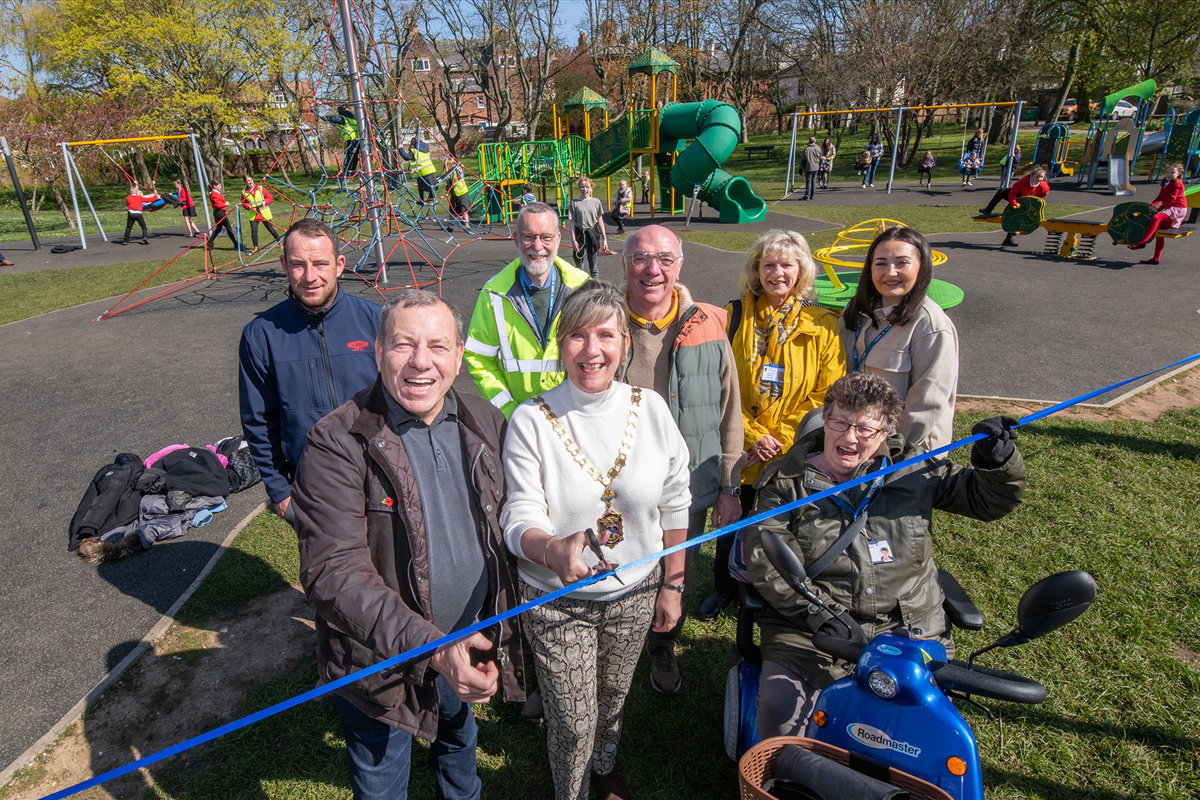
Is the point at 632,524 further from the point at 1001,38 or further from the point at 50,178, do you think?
the point at 1001,38

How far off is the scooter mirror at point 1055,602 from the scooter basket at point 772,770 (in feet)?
1.67

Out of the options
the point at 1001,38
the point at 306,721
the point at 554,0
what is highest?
the point at 554,0

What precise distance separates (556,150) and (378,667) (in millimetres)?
19901

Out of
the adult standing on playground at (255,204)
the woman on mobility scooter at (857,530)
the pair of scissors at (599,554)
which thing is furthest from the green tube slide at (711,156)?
the pair of scissors at (599,554)

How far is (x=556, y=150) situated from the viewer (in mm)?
19703

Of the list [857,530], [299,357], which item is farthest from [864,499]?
[299,357]

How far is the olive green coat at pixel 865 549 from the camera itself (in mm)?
2393

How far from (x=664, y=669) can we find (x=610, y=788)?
0.73 meters

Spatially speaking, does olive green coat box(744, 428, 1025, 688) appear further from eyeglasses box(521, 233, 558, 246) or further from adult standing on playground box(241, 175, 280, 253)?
adult standing on playground box(241, 175, 280, 253)

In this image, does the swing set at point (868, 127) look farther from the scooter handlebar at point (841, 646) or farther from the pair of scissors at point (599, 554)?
the pair of scissors at point (599, 554)

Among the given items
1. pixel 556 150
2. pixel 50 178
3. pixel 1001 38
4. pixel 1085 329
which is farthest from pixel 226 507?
pixel 1001 38

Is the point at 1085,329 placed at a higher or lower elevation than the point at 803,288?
lower

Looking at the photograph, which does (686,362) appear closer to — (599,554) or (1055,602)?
(599,554)

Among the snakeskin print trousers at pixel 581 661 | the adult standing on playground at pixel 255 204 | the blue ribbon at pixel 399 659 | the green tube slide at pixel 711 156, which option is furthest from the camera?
the green tube slide at pixel 711 156
